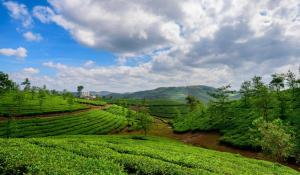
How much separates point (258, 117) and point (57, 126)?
6112 cm

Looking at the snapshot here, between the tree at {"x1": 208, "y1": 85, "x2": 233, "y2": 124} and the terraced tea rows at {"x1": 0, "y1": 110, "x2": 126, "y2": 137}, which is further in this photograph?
the tree at {"x1": 208, "y1": 85, "x2": 233, "y2": 124}

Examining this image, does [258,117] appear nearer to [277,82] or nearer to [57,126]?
[277,82]

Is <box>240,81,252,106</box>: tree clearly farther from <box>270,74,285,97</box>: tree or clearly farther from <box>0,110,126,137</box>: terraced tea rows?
<box>0,110,126,137</box>: terraced tea rows

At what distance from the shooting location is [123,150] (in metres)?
24.4

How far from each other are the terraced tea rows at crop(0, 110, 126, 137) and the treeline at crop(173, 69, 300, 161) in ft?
100

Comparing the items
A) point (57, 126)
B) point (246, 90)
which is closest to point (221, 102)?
point (246, 90)

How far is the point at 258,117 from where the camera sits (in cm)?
7488

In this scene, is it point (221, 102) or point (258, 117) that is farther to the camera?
point (221, 102)

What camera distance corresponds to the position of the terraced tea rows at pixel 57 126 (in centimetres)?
6426

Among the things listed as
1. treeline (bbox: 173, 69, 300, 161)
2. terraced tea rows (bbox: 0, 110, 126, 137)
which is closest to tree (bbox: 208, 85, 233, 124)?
treeline (bbox: 173, 69, 300, 161)

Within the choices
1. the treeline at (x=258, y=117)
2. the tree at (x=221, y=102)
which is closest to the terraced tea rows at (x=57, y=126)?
the treeline at (x=258, y=117)

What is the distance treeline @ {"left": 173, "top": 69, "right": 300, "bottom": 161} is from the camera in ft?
147

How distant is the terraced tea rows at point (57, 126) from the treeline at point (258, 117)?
100ft

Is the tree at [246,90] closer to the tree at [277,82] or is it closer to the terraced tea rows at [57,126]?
the tree at [277,82]
